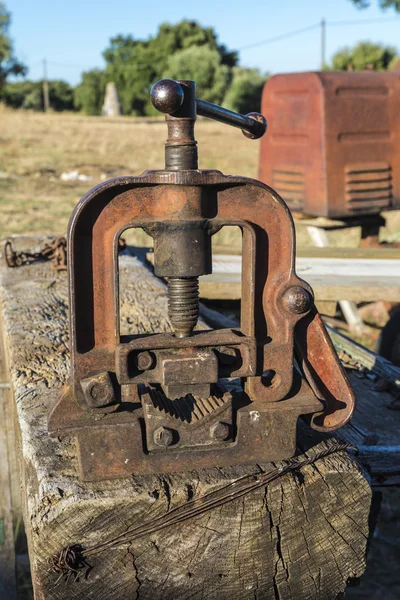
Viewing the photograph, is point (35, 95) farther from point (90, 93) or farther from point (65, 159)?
point (65, 159)

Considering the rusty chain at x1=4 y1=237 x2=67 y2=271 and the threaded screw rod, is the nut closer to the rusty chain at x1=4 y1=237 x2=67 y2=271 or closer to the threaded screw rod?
the threaded screw rod

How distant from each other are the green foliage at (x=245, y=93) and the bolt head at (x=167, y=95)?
36487mm

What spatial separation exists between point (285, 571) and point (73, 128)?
2490 cm

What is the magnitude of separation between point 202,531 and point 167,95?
104cm

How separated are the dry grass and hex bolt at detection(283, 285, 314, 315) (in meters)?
7.98

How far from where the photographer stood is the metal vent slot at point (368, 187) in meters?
6.73

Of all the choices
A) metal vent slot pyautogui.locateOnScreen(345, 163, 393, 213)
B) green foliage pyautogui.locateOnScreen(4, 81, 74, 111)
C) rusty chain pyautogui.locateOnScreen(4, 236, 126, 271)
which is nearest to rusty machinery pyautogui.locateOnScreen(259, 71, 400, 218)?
metal vent slot pyautogui.locateOnScreen(345, 163, 393, 213)

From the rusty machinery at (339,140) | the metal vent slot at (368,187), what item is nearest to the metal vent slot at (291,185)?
the rusty machinery at (339,140)

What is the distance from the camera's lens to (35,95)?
4788cm

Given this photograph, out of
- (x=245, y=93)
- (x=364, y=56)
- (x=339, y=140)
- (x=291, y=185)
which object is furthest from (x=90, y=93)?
(x=339, y=140)

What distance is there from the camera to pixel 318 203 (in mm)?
6719

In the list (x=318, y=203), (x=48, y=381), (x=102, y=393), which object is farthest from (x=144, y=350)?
(x=318, y=203)

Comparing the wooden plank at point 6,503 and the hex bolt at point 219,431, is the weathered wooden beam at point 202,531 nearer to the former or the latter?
the hex bolt at point 219,431

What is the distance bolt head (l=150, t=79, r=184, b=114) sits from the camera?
62.2 inches
